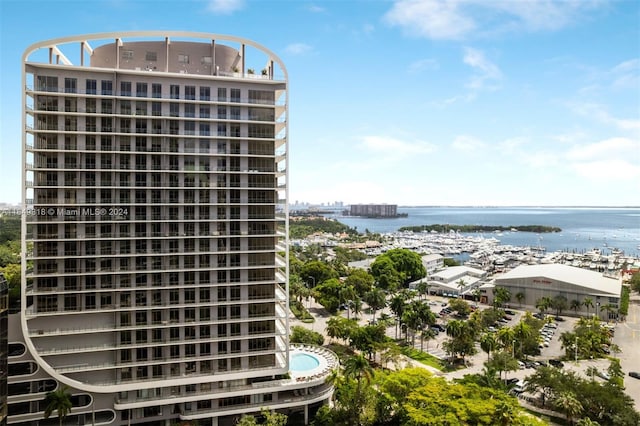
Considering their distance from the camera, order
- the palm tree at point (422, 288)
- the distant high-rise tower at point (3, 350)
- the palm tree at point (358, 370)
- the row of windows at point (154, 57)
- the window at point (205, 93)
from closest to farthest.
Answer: the distant high-rise tower at point (3, 350) < the palm tree at point (358, 370) < the window at point (205, 93) < the row of windows at point (154, 57) < the palm tree at point (422, 288)

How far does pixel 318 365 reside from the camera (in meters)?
48.5

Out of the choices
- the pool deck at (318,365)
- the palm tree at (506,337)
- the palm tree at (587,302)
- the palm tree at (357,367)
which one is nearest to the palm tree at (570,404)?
the palm tree at (506,337)

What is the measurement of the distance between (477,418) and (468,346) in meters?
24.7

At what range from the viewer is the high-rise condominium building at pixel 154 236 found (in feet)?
130

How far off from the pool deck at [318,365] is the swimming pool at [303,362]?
277 mm

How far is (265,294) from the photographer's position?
44.9m

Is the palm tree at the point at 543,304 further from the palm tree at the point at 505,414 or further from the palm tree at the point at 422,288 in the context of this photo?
the palm tree at the point at 505,414

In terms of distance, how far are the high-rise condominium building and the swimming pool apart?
2945 millimetres

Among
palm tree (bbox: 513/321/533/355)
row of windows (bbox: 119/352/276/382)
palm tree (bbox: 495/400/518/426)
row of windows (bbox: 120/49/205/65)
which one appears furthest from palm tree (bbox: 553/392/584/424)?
row of windows (bbox: 120/49/205/65)

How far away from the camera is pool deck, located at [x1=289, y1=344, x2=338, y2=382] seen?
45375mm

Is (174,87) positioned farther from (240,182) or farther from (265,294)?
(265,294)

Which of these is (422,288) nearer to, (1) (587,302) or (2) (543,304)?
(2) (543,304)

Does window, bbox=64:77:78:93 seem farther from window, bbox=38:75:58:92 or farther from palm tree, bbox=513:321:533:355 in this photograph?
palm tree, bbox=513:321:533:355

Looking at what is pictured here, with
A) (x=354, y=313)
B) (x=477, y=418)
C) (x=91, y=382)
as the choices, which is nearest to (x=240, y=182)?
(x=91, y=382)
